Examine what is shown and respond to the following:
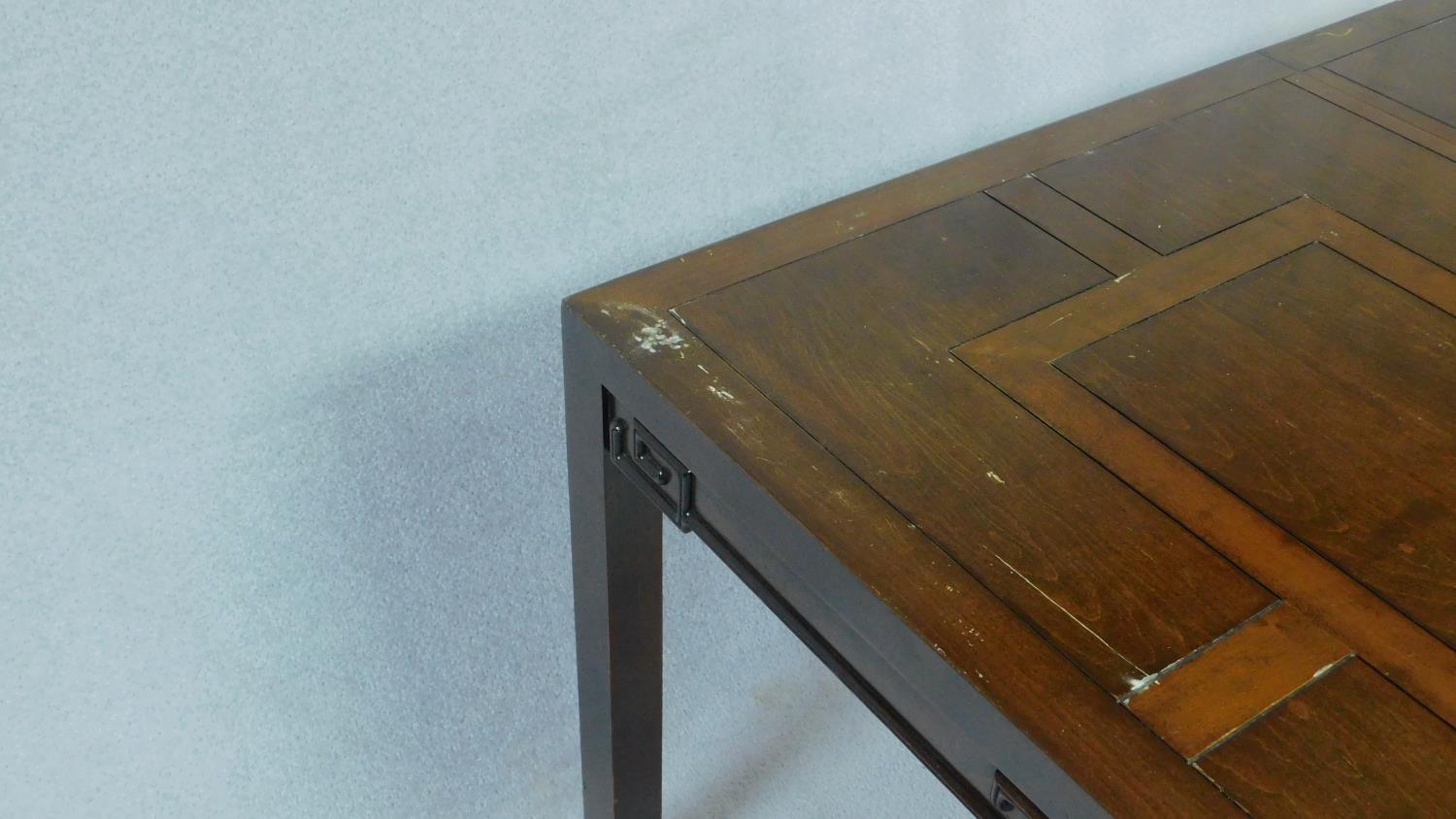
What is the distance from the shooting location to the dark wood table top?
64 centimetres

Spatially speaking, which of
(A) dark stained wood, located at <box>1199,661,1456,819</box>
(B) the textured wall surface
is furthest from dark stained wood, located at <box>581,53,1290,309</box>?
(A) dark stained wood, located at <box>1199,661,1456,819</box>

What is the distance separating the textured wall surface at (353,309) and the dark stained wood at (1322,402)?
0.34 m

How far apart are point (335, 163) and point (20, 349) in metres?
0.21

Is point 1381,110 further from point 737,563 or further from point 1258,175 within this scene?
point 737,563

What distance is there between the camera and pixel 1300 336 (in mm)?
846

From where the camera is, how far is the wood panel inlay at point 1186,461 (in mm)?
673

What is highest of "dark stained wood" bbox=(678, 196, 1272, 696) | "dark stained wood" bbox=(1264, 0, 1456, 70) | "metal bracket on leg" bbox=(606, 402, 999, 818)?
"dark stained wood" bbox=(1264, 0, 1456, 70)

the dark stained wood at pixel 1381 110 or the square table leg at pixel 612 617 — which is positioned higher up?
the dark stained wood at pixel 1381 110

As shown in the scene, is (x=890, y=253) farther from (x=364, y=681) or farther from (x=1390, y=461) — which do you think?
(x=364, y=681)

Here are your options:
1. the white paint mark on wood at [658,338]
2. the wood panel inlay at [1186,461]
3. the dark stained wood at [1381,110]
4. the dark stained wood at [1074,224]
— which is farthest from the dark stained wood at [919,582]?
the dark stained wood at [1381,110]

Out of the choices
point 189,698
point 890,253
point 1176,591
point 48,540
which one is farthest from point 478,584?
point 1176,591

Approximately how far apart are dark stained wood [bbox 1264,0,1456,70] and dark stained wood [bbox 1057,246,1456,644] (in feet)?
0.97

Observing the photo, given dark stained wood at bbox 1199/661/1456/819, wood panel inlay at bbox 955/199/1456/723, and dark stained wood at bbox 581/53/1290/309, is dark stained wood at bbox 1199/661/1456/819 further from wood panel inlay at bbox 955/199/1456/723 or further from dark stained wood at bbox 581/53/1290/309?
dark stained wood at bbox 581/53/1290/309

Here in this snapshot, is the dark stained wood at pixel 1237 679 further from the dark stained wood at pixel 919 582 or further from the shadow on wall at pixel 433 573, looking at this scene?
the shadow on wall at pixel 433 573
